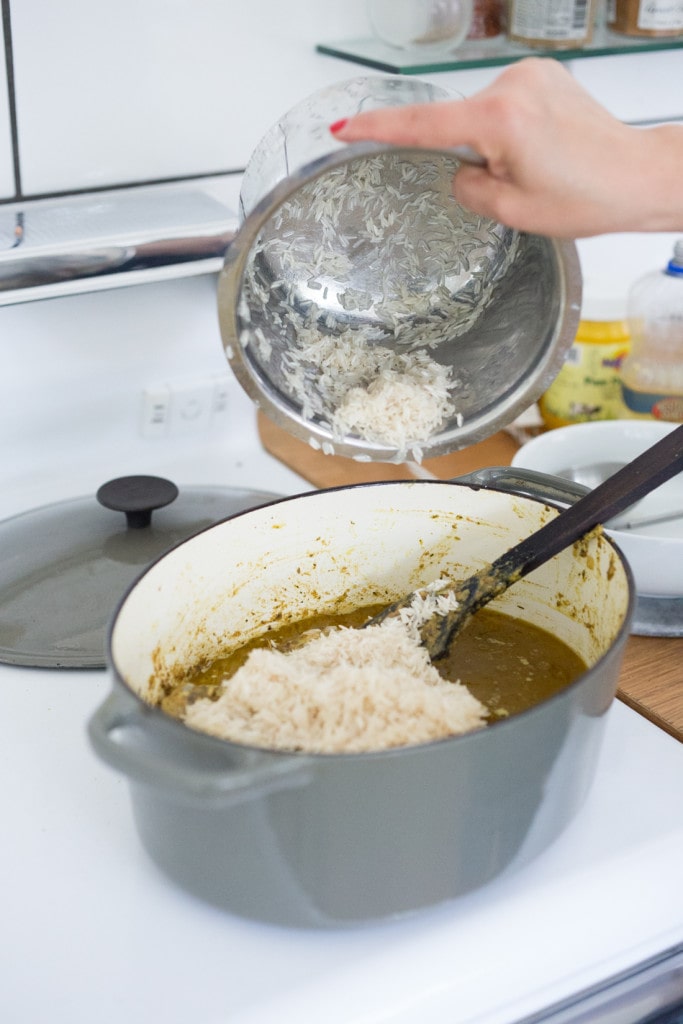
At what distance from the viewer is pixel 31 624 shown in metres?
0.83

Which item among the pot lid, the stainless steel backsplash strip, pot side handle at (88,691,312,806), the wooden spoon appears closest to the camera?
pot side handle at (88,691,312,806)

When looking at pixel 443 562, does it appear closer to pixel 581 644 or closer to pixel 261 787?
pixel 581 644

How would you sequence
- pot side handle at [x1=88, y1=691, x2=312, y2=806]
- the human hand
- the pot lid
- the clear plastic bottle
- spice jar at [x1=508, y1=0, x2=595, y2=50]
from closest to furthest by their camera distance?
pot side handle at [x1=88, y1=691, x2=312, y2=806] → the human hand → the pot lid → spice jar at [x1=508, y1=0, x2=595, y2=50] → the clear plastic bottle

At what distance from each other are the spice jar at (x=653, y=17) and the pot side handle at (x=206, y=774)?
0.88 m

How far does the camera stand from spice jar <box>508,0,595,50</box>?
1029mm

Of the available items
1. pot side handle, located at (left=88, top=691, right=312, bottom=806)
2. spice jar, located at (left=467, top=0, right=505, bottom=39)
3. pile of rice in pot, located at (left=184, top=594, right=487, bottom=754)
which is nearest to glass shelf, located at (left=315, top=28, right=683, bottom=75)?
spice jar, located at (left=467, top=0, right=505, bottom=39)

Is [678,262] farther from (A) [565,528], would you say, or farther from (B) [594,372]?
(A) [565,528]

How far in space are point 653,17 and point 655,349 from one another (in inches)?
13.1

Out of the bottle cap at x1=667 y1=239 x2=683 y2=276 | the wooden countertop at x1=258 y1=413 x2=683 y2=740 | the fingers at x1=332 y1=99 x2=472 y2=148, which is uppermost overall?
the fingers at x1=332 y1=99 x2=472 y2=148

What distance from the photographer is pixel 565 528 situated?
0.72 metres

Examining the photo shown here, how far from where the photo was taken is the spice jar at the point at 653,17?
1.06 meters

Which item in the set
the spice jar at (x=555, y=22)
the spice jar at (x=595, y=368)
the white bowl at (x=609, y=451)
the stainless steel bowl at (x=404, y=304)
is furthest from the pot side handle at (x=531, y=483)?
the spice jar at (x=555, y=22)

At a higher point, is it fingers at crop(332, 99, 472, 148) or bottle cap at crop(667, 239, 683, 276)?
fingers at crop(332, 99, 472, 148)

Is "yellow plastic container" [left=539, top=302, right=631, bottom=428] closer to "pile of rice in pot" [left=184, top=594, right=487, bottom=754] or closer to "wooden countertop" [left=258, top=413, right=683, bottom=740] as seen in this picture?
"wooden countertop" [left=258, top=413, right=683, bottom=740]
